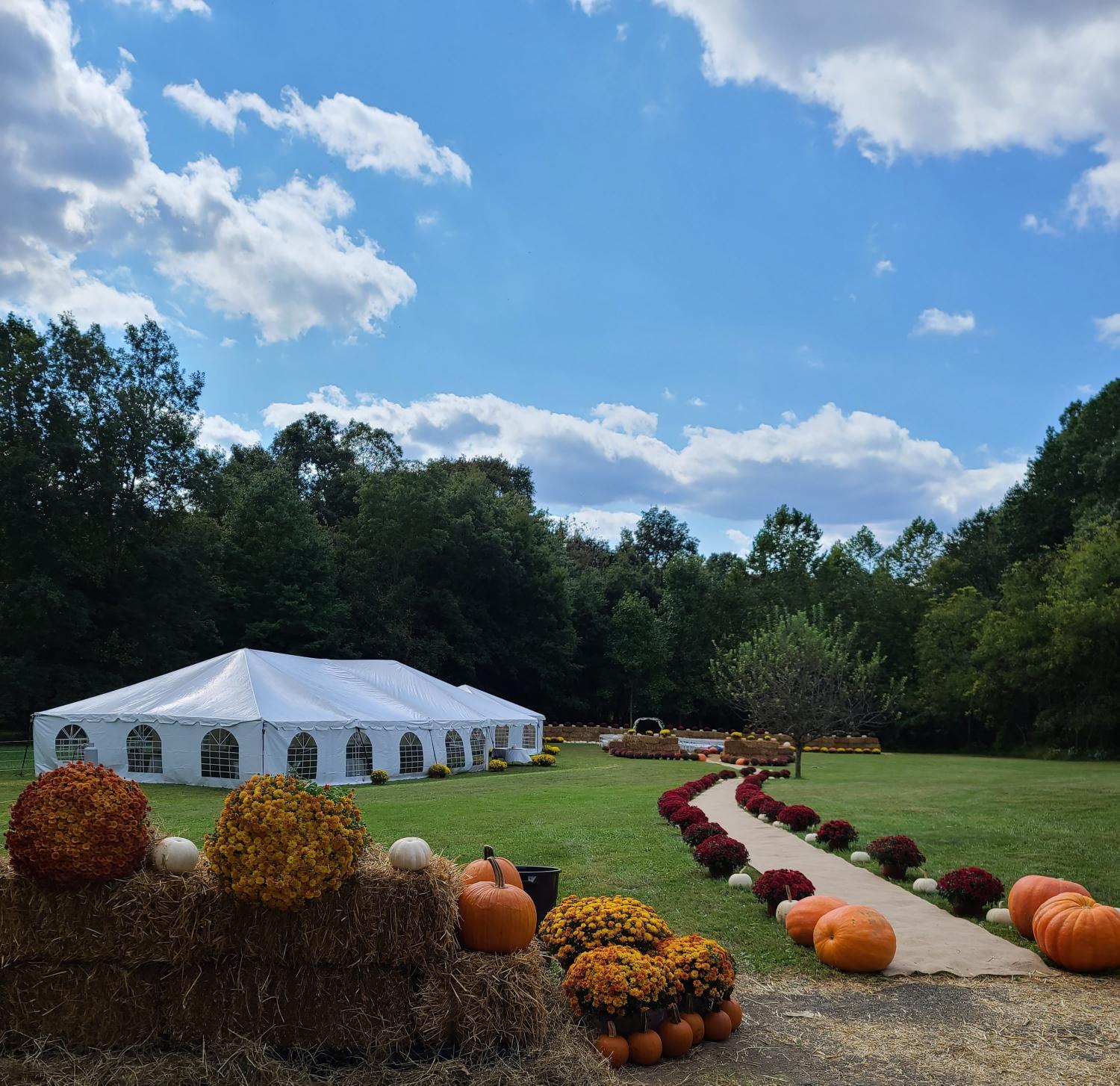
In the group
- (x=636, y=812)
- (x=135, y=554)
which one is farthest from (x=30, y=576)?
(x=636, y=812)

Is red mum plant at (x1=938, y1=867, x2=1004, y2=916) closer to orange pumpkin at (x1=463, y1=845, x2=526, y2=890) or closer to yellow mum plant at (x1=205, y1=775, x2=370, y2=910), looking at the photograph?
orange pumpkin at (x1=463, y1=845, x2=526, y2=890)

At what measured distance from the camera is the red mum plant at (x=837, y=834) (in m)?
11.3

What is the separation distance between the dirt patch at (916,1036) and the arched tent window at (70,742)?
68.8ft

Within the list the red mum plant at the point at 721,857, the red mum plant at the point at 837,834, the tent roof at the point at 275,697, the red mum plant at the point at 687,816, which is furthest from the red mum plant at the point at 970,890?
the tent roof at the point at 275,697

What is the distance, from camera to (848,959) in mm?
6559

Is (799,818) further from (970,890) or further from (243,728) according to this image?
(243,728)

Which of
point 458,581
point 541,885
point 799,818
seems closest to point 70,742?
point 799,818

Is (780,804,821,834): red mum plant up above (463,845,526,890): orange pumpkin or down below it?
below

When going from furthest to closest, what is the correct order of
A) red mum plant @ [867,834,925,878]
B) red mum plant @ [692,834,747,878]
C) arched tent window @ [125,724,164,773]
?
arched tent window @ [125,724,164,773], red mum plant @ [867,834,925,878], red mum plant @ [692,834,747,878]

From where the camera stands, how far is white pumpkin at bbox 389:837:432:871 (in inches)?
185

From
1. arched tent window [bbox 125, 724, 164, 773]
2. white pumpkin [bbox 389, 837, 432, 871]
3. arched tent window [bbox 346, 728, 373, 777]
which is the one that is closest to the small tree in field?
arched tent window [bbox 346, 728, 373, 777]

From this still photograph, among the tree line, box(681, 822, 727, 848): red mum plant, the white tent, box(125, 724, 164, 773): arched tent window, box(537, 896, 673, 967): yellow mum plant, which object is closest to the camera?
box(537, 896, 673, 967): yellow mum plant

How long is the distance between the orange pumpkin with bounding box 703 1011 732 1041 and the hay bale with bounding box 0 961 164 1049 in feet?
9.75

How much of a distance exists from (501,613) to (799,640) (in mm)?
Answer: 20686
